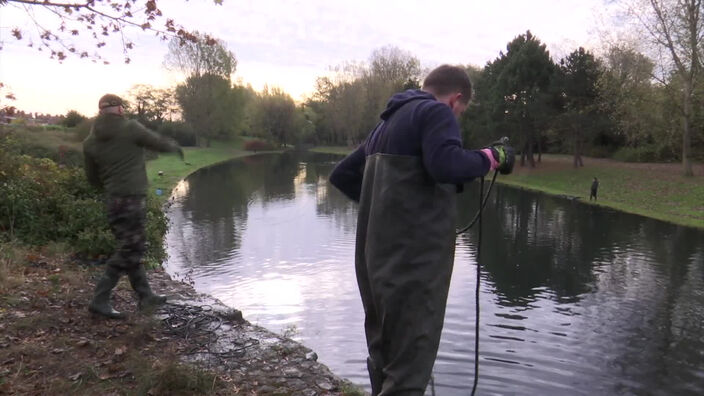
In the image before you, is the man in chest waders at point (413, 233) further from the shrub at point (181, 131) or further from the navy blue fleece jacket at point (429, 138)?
the shrub at point (181, 131)

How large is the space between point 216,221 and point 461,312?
1231 cm

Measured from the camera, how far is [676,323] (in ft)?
30.9

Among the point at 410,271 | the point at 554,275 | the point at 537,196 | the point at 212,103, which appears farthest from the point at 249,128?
the point at 410,271

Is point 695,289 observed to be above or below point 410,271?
below

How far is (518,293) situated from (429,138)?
32.3 ft

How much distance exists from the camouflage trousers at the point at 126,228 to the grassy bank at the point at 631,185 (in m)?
21.4

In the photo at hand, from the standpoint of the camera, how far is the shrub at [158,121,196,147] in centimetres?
6838

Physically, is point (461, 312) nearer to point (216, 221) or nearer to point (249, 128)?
point (216, 221)

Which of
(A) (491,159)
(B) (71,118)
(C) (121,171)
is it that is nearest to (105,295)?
(C) (121,171)

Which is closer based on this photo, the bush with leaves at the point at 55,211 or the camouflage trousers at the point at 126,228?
the camouflage trousers at the point at 126,228

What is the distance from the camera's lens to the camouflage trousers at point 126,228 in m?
4.82

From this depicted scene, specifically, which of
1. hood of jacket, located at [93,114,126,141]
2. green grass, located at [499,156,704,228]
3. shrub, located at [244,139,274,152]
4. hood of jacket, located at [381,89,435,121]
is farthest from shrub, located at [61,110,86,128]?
hood of jacket, located at [381,89,435,121]

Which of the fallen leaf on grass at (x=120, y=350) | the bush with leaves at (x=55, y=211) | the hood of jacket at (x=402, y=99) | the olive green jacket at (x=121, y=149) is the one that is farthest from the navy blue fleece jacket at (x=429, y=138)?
the bush with leaves at (x=55, y=211)

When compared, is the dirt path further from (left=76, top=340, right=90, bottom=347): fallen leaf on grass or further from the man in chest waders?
the man in chest waders
